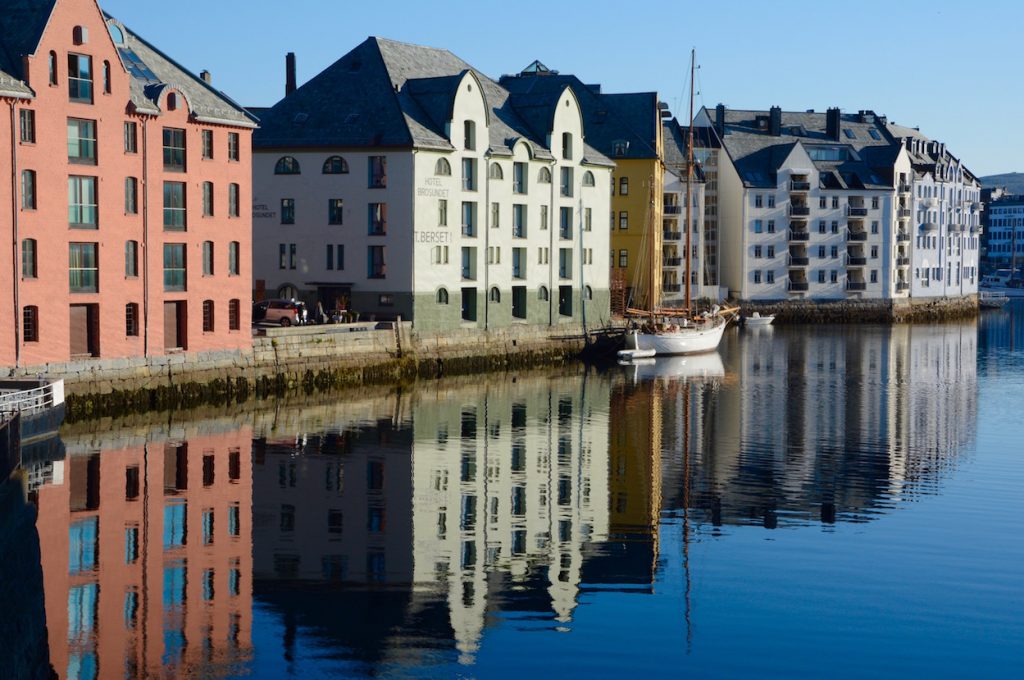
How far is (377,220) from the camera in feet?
302

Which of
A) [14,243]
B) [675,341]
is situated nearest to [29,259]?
[14,243]

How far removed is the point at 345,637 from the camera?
30078 millimetres

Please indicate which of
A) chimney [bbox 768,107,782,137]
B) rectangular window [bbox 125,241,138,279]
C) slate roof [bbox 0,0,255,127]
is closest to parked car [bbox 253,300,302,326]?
slate roof [bbox 0,0,255,127]

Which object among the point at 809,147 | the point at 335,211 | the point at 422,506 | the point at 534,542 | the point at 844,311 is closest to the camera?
the point at 534,542

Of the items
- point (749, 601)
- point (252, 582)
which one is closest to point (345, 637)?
point (252, 582)

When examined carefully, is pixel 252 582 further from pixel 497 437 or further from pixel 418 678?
pixel 497 437

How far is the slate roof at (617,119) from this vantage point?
128625 millimetres

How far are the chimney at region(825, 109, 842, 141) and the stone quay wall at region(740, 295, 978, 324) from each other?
2112cm

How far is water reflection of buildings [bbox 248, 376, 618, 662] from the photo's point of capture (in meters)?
33.0

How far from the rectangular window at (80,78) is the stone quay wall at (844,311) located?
9996 cm

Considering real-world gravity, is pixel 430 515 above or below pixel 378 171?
below

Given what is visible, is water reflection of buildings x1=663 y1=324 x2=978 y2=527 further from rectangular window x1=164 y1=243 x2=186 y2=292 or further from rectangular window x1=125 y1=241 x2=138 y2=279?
rectangular window x1=125 y1=241 x2=138 y2=279

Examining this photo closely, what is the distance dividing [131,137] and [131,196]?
113 inches

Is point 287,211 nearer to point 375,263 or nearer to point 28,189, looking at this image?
point 375,263
